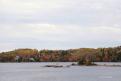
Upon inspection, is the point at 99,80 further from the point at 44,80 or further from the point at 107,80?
the point at 44,80

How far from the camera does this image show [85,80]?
139000mm

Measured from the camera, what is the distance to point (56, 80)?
13888cm

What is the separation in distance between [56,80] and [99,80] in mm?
14162

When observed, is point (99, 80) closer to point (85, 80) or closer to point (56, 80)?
point (85, 80)

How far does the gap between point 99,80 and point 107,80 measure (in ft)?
8.58

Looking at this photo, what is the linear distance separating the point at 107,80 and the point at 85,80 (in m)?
7.24

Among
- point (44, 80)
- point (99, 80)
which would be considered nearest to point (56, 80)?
point (44, 80)

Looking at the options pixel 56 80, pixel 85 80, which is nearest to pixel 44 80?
pixel 56 80

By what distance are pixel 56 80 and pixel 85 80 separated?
9.59 meters

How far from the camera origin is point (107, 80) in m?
138

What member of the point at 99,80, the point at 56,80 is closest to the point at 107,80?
the point at 99,80

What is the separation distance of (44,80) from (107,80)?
824 inches

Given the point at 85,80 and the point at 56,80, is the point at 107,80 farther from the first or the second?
the point at 56,80

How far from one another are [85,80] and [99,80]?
4622 mm
